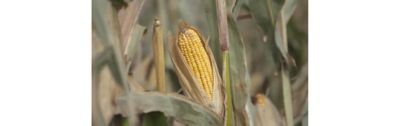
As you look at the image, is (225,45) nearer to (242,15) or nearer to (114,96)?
(242,15)

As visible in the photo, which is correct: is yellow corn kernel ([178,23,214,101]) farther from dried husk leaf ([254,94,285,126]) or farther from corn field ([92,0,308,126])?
dried husk leaf ([254,94,285,126])

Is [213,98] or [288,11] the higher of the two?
[288,11]

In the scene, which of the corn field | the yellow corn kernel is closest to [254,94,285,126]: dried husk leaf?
the corn field

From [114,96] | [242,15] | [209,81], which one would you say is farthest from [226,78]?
[114,96]

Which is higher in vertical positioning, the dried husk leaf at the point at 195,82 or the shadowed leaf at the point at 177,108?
the dried husk leaf at the point at 195,82

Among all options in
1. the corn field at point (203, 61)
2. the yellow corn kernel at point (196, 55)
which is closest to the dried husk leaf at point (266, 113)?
the corn field at point (203, 61)

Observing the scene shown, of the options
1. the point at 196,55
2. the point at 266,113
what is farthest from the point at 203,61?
the point at 266,113

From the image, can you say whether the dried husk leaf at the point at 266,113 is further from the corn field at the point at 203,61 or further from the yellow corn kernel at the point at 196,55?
the yellow corn kernel at the point at 196,55

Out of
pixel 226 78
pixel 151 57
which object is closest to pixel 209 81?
pixel 226 78
